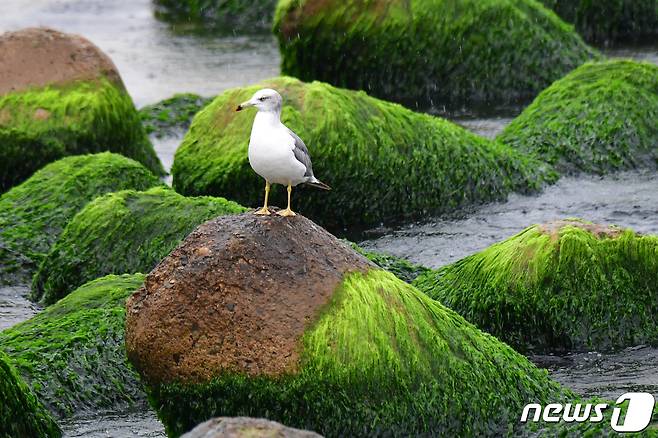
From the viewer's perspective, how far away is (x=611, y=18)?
1714 centimetres

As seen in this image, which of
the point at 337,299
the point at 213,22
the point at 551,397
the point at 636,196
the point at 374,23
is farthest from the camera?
the point at 213,22

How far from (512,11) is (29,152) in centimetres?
581

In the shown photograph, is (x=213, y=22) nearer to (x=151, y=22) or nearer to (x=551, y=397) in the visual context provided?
(x=151, y=22)

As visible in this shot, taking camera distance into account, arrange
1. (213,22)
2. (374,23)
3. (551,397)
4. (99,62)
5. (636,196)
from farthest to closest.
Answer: (213,22) → (374,23) → (99,62) → (636,196) → (551,397)

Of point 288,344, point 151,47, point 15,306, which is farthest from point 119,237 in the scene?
point 151,47

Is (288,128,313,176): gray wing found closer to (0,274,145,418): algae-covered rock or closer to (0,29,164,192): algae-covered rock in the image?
(0,274,145,418): algae-covered rock

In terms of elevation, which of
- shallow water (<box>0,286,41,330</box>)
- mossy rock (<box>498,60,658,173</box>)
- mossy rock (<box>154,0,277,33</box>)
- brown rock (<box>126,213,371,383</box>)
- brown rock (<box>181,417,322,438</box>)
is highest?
brown rock (<box>181,417,322,438</box>)

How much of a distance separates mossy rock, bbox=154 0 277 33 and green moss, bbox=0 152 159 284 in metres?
8.95

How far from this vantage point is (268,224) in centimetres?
635

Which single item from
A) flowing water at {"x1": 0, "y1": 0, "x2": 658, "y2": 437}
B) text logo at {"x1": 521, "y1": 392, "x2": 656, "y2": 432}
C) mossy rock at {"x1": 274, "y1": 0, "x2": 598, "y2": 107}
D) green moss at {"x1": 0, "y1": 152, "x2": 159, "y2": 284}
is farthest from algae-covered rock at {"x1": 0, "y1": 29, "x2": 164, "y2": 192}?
text logo at {"x1": 521, "y1": 392, "x2": 656, "y2": 432}

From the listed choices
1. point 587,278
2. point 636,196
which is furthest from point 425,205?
point 587,278

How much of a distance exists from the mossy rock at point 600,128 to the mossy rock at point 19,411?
6.15m

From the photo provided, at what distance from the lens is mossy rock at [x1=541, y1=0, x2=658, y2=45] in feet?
55.8

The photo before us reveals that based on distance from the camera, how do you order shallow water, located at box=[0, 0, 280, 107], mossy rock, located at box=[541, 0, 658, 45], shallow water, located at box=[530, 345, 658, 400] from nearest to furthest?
shallow water, located at box=[530, 345, 658, 400] → shallow water, located at box=[0, 0, 280, 107] → mossy rock, located at box=[541, 0, 658, 45]
